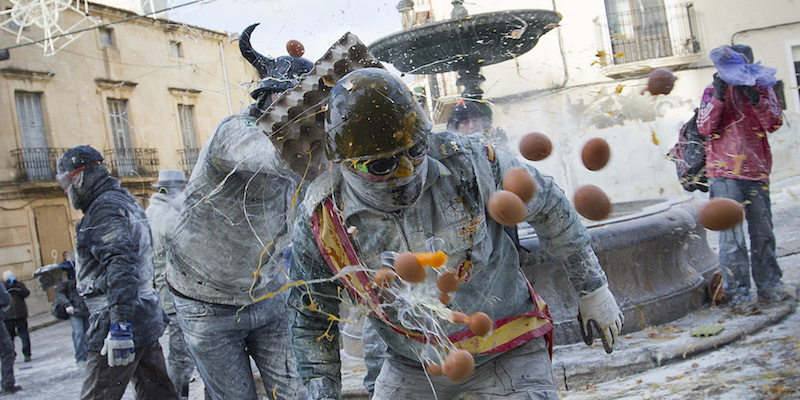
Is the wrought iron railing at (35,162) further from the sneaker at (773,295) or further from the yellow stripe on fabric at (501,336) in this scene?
the yellow stripe on fabric at (501,336)

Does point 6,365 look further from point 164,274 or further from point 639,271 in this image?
point 639,271

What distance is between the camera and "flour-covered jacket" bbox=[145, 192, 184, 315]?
4664 millimetres

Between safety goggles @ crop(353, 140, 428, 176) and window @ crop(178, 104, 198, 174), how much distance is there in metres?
8.56

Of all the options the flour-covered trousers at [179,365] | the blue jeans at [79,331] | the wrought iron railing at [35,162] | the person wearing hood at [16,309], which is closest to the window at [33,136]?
the wrought iron railing at [35,162]

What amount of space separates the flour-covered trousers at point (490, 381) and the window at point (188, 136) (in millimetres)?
8286

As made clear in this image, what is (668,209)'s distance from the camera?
5.05m

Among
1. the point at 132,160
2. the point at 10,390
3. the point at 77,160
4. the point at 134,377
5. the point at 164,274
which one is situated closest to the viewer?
the point at 77,160

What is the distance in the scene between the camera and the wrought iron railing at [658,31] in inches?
513

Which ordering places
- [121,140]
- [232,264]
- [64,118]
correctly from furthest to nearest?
[64,118] < [121,140] < [232,264]

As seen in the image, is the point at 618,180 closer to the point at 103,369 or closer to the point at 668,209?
the point at 668,209

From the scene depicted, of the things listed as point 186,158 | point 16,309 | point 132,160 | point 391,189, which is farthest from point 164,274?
point 132,160

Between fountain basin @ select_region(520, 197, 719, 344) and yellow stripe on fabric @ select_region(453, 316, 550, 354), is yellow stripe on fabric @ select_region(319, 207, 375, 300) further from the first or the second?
fountain basin @ select_region(520, 197, 719, 344)

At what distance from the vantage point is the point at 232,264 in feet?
10.6

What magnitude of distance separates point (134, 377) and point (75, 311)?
3749mm
